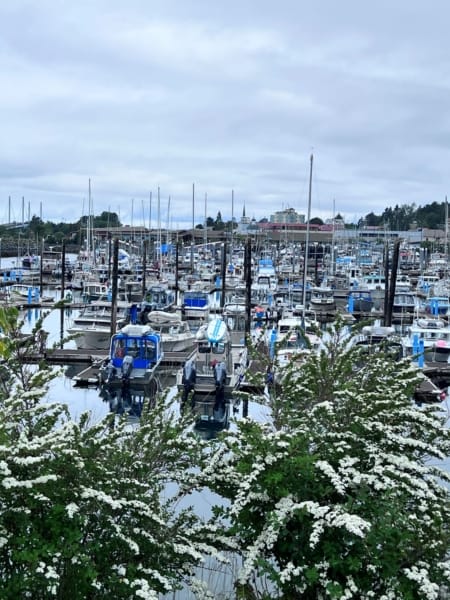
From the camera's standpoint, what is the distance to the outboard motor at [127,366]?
3369 cm

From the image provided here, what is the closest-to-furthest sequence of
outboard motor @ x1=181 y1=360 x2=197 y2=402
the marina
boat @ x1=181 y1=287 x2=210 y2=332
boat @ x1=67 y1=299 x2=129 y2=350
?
outboard motor @ x1=181 y1=360 x2=197 y2=402
the marina
boat @ x1=67 y1=299 x2=129 y2=350
boat @ x1=181 y1=287 x2=210 y2=332

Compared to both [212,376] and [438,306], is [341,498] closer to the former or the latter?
[212,376]

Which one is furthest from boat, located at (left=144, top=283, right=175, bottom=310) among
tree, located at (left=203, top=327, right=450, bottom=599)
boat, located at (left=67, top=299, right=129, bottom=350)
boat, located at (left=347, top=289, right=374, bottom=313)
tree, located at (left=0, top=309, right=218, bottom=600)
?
tree, located at (left=0, top=309, right=218, bottom=600)

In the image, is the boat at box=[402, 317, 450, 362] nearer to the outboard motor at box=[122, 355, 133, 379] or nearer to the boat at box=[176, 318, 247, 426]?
the boat at box=[176, 318, 247, 426]

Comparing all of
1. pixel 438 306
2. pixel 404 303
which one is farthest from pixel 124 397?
pixel 438 306

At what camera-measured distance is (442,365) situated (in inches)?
1513

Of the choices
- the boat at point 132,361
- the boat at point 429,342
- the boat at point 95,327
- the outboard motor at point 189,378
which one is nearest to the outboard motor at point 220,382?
the outboard motor at point 189,378

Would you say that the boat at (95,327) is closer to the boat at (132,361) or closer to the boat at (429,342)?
the boat at (132,361)

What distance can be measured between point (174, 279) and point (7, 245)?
260ft

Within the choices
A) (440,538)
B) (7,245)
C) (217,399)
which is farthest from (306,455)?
(7,245)

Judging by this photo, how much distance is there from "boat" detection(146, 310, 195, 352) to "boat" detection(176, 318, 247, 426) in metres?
7.03

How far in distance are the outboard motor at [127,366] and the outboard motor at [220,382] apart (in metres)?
4.45

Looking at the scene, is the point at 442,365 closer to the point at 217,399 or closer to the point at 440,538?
the point at 217,399

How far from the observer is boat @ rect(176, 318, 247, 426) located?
31.9m
